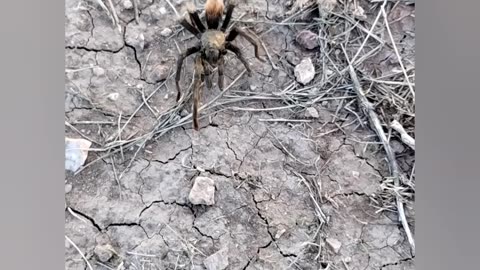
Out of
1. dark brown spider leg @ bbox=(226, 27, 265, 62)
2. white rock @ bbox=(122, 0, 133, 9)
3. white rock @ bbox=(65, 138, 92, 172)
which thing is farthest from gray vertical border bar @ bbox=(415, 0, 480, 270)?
white rock @ bbox=(65, 138, 92, 172)

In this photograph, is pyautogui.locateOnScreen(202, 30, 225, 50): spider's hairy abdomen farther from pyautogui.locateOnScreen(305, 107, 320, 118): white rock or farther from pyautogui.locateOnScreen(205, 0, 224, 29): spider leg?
pyautogui.locateOnScreen(305, 107, 320, 118): white rock

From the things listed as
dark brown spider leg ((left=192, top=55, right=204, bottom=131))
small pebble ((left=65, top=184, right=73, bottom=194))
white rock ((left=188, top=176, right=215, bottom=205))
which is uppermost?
dark brown spider leg ((left=192, top=55, right=204, bottom=131))

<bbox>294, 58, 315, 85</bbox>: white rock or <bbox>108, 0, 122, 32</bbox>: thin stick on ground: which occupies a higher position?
<bbox>108, 0, 122, 32</bbox>: thin stick on ground

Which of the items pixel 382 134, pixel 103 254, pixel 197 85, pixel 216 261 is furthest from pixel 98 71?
pixel 382 134

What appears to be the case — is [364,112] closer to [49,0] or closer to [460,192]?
[460,192]

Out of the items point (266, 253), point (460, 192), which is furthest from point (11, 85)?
point (460, 192)

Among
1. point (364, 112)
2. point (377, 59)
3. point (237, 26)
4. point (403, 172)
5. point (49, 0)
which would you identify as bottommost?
point (403, 172)
